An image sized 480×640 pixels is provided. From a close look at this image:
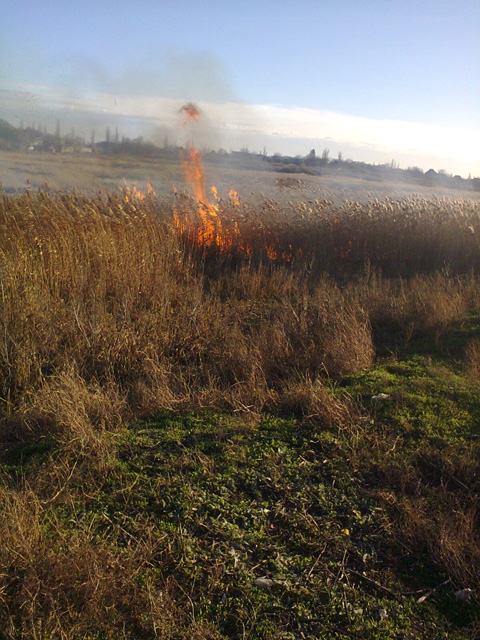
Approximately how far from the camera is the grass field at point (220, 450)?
2543 mm

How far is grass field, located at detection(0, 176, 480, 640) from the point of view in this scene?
2.54 meters

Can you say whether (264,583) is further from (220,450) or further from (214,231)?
(214,231)

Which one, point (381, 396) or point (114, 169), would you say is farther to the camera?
point (114, 169)

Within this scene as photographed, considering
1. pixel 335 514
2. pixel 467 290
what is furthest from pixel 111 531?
pixel 467 290

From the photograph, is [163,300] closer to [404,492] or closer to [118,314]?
[118,314]

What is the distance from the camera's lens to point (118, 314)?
602cm

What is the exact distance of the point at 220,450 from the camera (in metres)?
3.80

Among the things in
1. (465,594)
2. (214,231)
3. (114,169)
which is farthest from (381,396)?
(114,169)

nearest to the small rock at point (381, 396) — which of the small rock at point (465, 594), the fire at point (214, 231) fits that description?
the small rock at point (465, 594)

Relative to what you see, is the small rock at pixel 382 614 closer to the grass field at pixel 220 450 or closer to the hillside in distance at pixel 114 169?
the grass field at pixel 220 450

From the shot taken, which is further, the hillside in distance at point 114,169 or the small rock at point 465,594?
the hillside in distance at point 114,169

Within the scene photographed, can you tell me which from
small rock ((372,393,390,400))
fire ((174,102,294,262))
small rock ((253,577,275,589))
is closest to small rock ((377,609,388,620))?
small rock ((253,577,275,589))

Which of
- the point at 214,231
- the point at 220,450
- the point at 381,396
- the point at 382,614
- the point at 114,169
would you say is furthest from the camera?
the point at 114,169

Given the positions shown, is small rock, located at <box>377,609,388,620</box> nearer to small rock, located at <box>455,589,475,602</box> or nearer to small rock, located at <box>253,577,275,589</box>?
small rock, located at <box>455,589,475,602</box>
